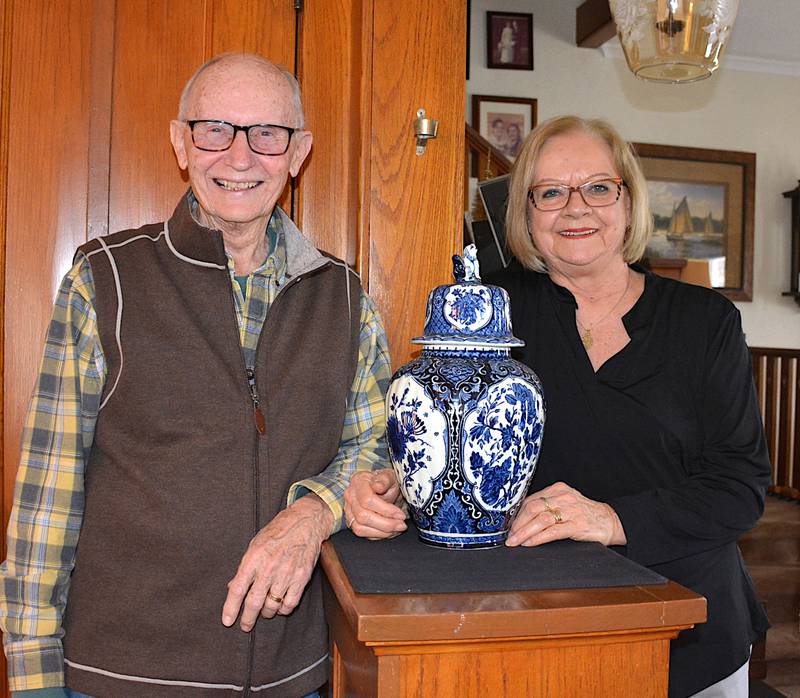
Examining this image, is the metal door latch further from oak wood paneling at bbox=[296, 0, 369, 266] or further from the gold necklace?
the gold necklace

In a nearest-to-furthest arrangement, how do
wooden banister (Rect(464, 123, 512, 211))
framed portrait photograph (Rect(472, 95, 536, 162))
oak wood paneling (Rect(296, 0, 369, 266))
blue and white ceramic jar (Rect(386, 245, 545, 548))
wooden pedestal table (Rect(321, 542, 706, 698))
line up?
1. wooden pedestal table (Rect(321, 542, 706, 698))
2. blue and white ceramic jar (Rect(386, 245, 545, 548))
3. oak wood paneling (Rect(296, 0, 369, 266))
4. wooden banister (Rect(464, 123, 512, 211))
5. framed portrait photograph (Rect(472, 95, 536, 162))

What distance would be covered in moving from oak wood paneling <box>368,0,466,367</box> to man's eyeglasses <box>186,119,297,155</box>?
0.37 metres

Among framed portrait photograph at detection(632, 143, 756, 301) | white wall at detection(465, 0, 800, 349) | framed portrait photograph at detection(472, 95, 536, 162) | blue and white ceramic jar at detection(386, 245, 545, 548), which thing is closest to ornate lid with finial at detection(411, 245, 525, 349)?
blue and white ceramic jar at detection(386, 245, 545, 548)

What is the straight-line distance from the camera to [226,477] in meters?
1.29

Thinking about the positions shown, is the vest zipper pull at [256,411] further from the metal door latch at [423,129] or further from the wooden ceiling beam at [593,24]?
the wooden ceiling beam at [593,24]

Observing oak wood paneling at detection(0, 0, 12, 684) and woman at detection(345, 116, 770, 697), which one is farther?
oak wood paneling at detection(0, 0, 12, 684)

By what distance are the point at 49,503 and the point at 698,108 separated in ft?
19.3

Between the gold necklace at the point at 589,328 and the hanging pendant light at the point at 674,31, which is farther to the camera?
the hanging pendant light at the point at 674,31

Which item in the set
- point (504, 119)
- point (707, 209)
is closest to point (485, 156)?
point (504, 119)

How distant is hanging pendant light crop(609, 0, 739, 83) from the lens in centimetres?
176

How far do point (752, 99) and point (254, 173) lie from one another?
5.89 meters

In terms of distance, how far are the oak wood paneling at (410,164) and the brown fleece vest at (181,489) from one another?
1.49 ft

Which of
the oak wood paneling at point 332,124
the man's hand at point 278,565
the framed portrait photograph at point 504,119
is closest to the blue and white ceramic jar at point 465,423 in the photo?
the man's hand at point 278,565

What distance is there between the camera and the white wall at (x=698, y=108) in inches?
222
